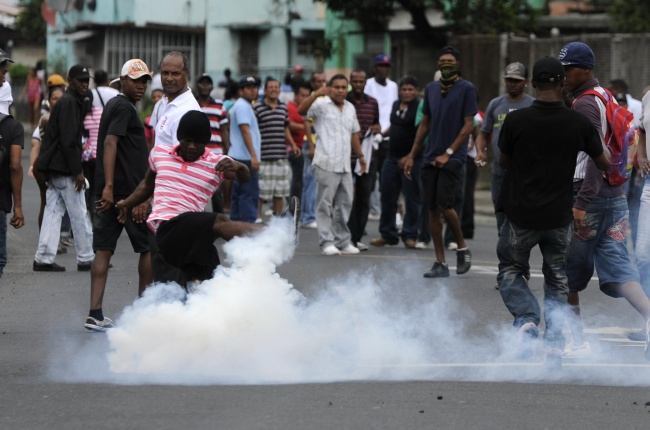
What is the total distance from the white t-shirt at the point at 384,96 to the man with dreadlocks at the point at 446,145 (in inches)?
174

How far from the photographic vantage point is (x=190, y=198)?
7355 millimetres

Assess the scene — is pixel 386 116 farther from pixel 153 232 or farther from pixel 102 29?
pixel 102 29

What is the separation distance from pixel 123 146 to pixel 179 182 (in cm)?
116

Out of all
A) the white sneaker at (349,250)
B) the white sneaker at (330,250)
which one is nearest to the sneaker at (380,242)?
the white sneaker at (349,250)

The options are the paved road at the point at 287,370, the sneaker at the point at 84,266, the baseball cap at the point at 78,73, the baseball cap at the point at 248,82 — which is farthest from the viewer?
the baseball cap at the point at 248,82

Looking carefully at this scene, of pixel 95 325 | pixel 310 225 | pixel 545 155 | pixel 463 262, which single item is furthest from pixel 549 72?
pixel 310 225

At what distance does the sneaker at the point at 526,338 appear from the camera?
707 centimetres

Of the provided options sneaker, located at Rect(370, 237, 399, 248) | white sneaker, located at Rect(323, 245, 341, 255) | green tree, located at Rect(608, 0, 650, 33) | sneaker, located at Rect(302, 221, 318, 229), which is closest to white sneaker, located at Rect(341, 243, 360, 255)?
white sneaker, located at Rect(323, 245, 341, 255)

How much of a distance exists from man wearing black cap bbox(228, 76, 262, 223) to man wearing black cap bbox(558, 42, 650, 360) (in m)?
6.84

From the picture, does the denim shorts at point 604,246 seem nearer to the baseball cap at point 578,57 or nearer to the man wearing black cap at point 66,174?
the baseball cap at point 578,57

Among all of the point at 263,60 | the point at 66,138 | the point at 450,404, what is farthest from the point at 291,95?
the point at 263,60

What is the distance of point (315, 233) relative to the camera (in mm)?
15375

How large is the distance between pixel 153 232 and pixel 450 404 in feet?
7.92

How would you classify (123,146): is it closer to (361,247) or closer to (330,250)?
(330,250)
